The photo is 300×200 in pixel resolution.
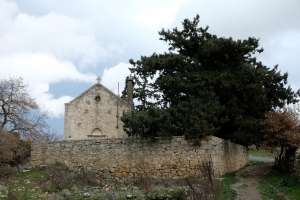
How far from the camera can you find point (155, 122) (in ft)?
53.7

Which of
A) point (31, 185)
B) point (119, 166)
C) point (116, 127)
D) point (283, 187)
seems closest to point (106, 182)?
point (119, 166)

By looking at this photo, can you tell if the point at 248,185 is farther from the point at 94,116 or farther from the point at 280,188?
the point at 94,116

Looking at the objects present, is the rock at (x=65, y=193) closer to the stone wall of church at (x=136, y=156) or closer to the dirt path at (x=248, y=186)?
the stone wall of church at (x=136, y=156)

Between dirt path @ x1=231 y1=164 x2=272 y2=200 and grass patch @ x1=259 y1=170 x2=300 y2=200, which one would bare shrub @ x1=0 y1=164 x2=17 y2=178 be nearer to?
dirt path @ x1=231 y1=164 x2=272 y2=200

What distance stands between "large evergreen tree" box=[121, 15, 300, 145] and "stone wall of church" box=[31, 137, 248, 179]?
691 mm

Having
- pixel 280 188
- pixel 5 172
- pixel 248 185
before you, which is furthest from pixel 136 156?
pixel 280 188

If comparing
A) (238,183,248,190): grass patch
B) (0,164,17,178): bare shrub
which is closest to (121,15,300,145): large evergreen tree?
(238,183,248,190): grass patch

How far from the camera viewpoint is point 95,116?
28.3 meters

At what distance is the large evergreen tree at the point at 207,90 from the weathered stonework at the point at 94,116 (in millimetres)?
7602

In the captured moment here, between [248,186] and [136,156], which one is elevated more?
[136,156]

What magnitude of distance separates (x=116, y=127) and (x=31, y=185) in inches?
547

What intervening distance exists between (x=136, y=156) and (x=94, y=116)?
40.3 feet

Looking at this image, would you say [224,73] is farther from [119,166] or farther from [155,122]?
[119,166]

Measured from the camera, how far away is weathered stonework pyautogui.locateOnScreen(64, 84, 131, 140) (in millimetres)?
28125
